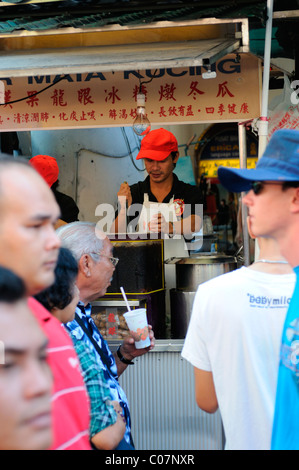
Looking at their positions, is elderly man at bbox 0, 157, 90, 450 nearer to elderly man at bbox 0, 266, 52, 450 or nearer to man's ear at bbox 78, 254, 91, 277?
elderly man at bbox 0, 266, 52, 450

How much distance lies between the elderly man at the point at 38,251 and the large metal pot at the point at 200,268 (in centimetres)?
320

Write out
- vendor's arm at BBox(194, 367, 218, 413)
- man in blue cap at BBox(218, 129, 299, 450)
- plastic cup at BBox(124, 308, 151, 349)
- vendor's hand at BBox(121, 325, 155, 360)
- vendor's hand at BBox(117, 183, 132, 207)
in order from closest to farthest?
man in blue cap at BBox(218, 129, 299, 450) → vendor's arm at BBox(194, 367, 218, 413) → plastic cup at BBox(124, 308, 151, 349) → vendor's hand at BBox(121, 325, 155, 360) → vendor's hand at BBox(117, 183, 132, 207)

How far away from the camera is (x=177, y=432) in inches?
168

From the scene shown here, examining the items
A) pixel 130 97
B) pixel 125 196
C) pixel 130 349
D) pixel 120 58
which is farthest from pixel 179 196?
pixel 130 349

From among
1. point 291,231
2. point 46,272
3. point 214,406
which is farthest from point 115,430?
point 46,272

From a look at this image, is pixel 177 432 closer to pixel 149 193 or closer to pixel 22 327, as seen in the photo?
pixel 149 193

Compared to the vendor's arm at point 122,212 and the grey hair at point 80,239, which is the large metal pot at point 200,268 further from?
the grey hair at point 80,239

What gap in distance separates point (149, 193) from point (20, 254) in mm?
4128

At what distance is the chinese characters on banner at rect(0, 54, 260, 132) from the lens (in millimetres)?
4668

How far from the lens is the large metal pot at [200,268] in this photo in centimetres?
437

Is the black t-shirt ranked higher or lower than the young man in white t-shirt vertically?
higher

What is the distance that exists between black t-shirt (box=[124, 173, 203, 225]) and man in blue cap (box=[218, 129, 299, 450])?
9.68 ft

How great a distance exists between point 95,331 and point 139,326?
1.19ft

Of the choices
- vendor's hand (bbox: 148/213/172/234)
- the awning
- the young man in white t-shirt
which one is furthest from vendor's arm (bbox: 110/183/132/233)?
the young man in white t-shirt
